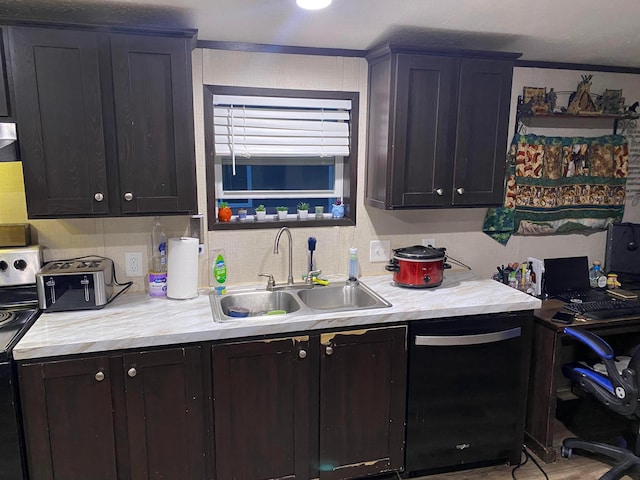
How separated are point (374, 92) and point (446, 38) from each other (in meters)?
0.45

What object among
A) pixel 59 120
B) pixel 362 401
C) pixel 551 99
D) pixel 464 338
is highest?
pixel 551 99

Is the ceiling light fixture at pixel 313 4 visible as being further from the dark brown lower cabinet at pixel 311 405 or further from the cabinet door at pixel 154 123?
the dark brown lower cabinet at pixel 311 405

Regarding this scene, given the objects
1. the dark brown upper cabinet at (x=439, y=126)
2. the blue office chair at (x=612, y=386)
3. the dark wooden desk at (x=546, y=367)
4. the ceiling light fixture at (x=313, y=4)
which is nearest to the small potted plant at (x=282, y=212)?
the dark brown upper cabinet at (x=439, y=126)

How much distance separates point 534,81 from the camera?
2.92 meters

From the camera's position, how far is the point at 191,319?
2.08 metres

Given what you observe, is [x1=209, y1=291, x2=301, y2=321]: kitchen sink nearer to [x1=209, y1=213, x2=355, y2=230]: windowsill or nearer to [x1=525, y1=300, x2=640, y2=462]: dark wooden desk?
[x1=209, y1=213, x2=355, y2=230]: windowsill

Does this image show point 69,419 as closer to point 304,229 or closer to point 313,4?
point 304,229

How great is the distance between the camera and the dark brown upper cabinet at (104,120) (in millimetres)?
1949

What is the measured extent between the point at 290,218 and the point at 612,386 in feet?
6.05

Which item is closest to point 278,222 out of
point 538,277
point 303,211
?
point 303,211

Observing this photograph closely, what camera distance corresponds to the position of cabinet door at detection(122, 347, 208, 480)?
194 centimetres

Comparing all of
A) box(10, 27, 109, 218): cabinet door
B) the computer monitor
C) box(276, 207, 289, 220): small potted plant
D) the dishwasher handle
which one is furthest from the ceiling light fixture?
the computer monitor

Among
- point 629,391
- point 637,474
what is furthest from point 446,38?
point 637,474

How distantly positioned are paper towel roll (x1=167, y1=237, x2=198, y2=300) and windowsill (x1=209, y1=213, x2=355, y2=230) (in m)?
0.26
